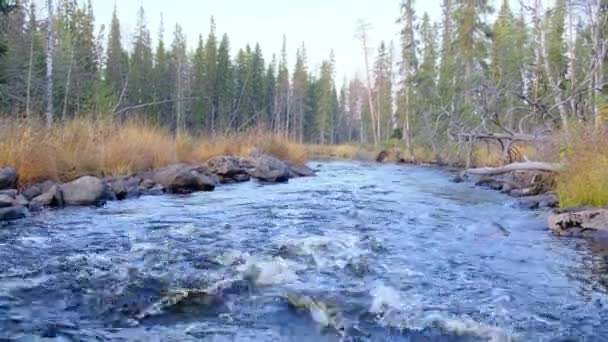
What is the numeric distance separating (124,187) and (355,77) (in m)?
67.1

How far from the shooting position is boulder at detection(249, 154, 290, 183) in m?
13.3

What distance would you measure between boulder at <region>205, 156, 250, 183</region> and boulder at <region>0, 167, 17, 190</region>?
17.4 feet

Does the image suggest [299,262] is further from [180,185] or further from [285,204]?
[180,185]

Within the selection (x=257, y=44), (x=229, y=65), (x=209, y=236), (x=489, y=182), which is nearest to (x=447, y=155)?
(x=489, y=182)

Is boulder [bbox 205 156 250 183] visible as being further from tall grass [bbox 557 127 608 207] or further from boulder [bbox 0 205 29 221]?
tall grass [bbox 557 127 608 207]

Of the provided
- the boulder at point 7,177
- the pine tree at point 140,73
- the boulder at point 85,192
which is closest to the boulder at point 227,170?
the boulder at point 85,192

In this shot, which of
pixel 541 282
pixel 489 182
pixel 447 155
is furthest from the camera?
pixel 447 155

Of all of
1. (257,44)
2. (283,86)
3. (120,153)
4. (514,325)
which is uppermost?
(257,44)

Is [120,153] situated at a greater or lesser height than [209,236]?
greater

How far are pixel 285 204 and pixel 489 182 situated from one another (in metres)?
7.10

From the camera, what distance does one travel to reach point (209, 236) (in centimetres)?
583

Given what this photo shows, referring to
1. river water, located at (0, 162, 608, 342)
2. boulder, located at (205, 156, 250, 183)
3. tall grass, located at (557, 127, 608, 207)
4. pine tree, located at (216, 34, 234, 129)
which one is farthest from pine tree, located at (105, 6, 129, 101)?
tall grass, located at (557, 127, 608, 207)

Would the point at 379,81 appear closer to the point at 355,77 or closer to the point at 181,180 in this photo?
the point at 355,77

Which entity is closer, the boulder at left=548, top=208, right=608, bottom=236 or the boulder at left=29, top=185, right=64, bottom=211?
the boulder at left=548, top=208, right=608, bottom=236
